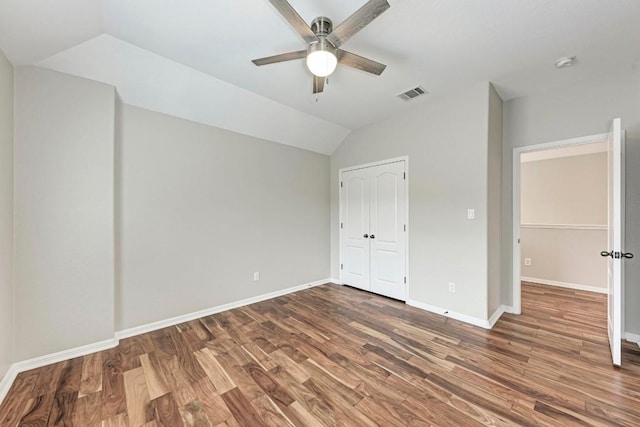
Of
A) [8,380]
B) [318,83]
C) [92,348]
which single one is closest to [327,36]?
[318,83]

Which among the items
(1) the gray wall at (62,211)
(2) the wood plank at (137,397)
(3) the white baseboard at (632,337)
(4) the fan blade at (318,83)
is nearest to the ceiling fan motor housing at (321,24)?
(4) the fan blade at (318,83)

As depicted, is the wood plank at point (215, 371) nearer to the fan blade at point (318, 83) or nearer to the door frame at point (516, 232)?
the fan blade at point (318, 83)

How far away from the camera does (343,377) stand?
191 cm

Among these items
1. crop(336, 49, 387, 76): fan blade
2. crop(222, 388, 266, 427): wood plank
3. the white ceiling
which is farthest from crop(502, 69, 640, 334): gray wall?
crop(222, 388, 266, 427): wood plank

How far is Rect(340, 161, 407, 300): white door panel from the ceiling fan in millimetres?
2008

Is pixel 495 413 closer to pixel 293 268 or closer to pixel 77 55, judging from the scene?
pixel 293 268

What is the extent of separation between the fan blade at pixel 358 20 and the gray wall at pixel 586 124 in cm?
270

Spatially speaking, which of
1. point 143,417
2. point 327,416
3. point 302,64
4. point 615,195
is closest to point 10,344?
point 143,417

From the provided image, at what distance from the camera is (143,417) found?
5.07 ft

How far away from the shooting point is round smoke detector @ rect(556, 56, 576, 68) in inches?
88.4

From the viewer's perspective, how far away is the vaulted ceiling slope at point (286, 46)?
1702mm

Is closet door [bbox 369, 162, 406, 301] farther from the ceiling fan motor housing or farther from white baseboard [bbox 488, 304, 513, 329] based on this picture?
the ceiling fan motor housing

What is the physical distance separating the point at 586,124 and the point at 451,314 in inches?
100

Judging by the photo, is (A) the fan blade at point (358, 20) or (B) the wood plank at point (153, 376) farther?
(B) the wood plank at point (153, 376)
